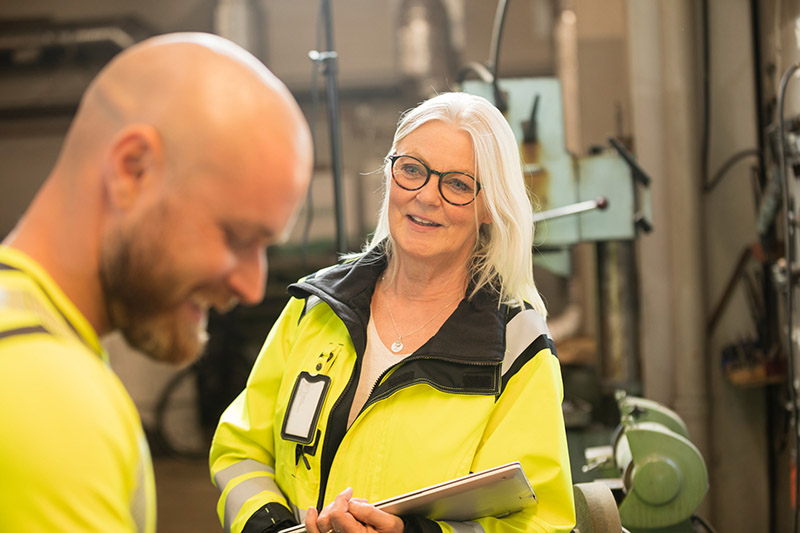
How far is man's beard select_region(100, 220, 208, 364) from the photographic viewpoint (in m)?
0.58

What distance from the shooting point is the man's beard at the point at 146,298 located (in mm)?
581

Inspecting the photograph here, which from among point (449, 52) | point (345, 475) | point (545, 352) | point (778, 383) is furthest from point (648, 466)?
point (449, 52)

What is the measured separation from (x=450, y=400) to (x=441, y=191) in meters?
0.43

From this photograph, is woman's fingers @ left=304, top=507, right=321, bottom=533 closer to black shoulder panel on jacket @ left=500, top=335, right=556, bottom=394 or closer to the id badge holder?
the id badge holder

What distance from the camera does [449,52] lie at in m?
5.62

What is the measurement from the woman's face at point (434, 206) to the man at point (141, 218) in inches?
35.1

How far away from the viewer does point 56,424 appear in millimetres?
501

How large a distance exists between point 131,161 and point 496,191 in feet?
3.39

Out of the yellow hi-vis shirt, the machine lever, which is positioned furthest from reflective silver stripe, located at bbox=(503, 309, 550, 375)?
the yellow hi-vis shirt

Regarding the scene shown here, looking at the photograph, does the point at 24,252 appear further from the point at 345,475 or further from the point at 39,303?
the point at 345,475

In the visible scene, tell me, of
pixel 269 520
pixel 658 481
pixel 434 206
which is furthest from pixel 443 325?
pixel 658 481

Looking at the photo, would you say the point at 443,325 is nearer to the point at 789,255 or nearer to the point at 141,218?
the point at 141,218

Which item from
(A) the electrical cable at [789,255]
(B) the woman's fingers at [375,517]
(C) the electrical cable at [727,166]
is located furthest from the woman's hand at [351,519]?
(C) the electrical cable at [727,166]

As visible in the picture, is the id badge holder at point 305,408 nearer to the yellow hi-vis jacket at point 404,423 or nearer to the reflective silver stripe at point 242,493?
the yellow hi-vis jacket at point 404,423
